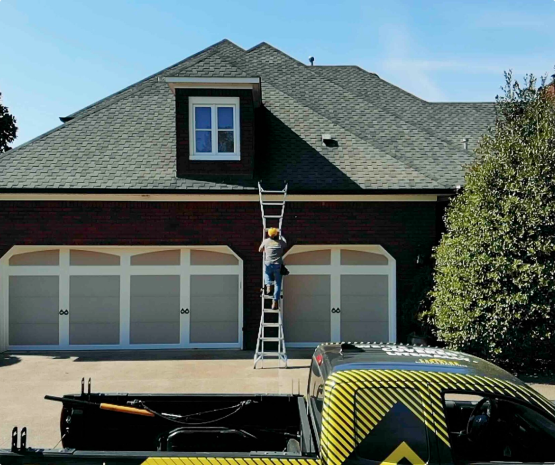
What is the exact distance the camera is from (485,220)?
423 inches

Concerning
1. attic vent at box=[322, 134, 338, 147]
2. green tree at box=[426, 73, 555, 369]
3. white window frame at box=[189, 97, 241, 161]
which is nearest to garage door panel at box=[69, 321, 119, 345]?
white window frame at box=[189, 97, 241, 161]

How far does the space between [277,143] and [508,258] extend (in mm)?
6295

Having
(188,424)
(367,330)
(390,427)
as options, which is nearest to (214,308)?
(367,330)

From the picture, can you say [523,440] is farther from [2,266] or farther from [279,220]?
[2,266]

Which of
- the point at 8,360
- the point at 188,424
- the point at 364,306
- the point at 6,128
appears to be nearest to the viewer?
the point at 188,424

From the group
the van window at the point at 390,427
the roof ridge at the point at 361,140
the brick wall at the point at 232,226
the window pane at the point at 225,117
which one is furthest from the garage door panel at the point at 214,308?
the van window at the point at 390,427

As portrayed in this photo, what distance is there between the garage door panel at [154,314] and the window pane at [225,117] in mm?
3711

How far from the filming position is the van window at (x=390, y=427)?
3.95m

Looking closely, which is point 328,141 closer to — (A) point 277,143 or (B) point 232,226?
(A) point 277,143

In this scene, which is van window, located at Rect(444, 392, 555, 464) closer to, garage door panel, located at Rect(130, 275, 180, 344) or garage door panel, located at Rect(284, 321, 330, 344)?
garage door panel, located at Rect(284, 321, 330, 344)

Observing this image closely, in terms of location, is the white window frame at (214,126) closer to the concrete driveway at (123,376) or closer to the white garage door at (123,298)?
the white garage door at (123,298)

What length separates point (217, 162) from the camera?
13609mm

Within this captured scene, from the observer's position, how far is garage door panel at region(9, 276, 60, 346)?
1327cm

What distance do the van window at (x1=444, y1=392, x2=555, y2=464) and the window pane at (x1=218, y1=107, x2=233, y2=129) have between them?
982 centimetres
